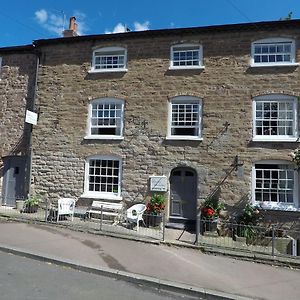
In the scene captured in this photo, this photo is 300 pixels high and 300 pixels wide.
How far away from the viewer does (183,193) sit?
14.8 metres

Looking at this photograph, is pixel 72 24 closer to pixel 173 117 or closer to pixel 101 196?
pixel 173 117

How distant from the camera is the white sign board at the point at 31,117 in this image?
15511 millimetres

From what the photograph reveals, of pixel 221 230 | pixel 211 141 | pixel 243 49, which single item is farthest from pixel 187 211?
pixel 243 49

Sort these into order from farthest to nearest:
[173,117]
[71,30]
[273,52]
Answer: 1. [71,30]
2. [173,117]
3. [273,52]

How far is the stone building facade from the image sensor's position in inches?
655

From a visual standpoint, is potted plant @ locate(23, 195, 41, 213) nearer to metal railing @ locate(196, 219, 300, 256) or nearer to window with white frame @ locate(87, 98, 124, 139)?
window with white frame @ locate(87, 98, 124, 139)

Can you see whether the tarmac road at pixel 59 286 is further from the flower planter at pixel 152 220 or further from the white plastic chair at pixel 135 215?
the flower planter at pixel 152 220

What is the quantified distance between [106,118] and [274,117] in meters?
7.11

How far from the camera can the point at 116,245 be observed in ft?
34.8

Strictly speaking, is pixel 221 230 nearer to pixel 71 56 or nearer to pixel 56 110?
pixel 56 110

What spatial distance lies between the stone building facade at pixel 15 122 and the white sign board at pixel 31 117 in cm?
82

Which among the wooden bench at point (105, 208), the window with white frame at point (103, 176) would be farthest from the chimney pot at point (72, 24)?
the wooden bench at point (105, 208)

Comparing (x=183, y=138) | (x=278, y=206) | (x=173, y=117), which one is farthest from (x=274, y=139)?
(x=173, y=117)

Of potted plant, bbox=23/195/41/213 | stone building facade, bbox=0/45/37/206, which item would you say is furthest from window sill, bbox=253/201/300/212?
stone building facade, bbox=0/45/37/206
